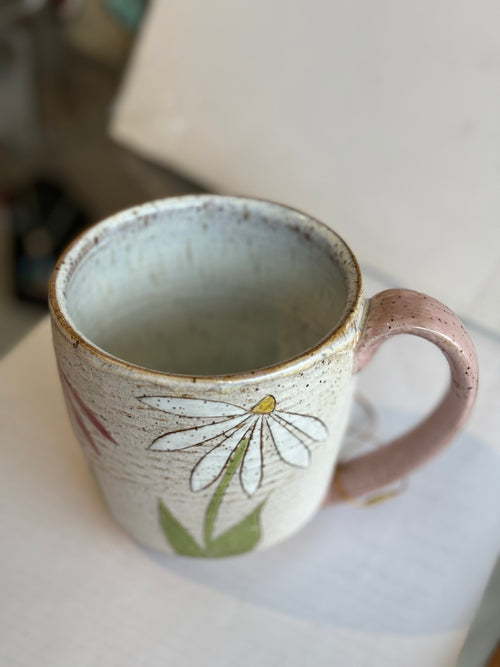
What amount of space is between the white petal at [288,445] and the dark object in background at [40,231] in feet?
1.70

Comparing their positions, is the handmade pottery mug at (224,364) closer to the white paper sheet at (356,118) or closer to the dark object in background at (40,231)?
the white paper sheet at (356,118)

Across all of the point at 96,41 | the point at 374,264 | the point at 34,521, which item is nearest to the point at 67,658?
the point at 34,521

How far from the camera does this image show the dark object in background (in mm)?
743

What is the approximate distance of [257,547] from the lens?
33 centimetres

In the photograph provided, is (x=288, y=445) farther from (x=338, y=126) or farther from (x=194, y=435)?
(x=338, y=126)

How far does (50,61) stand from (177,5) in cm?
33

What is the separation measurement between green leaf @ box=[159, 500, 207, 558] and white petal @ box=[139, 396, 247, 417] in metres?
0.06

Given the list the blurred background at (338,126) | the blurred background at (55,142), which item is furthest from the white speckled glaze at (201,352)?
the blurred background at (55,142)

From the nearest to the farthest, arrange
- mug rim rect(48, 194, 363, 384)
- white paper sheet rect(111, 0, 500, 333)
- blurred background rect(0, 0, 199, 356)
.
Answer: mug rim rect(48, 194, 363, 384) → white paper sheet rect(111, 0, 500, 333) → blurred background rect(0, 0, 199, 356)

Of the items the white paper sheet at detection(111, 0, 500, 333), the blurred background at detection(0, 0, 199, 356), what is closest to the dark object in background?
the blurred background at detection(0, 0, 199, 356)

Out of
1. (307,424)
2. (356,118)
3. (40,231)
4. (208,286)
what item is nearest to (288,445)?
(307,424)

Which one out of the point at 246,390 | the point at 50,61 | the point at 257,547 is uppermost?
the point at 246,390

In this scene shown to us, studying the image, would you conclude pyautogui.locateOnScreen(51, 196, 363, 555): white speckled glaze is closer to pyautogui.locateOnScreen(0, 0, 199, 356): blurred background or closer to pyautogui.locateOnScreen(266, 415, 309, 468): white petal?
pyautogui.locateOnScreen(266, 415, 309, 468): white petal

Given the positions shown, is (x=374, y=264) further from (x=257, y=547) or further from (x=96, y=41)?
(x=96, y=41)
